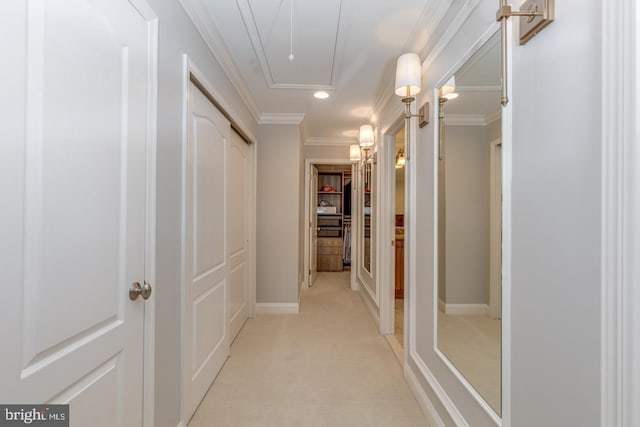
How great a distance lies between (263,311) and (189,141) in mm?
2509

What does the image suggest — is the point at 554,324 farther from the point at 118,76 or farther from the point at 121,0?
the point at 121,0

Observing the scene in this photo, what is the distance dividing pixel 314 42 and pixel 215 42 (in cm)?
66

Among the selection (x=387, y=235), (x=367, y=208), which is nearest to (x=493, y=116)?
(x=387, y=235)

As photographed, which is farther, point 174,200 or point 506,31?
point 174,200

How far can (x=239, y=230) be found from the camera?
120 inches

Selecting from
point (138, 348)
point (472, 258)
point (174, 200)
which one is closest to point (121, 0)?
point (174, 200)

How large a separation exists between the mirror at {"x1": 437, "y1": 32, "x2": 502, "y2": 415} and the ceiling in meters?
0.55

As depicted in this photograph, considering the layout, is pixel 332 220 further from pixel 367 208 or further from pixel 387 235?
pixel 387 235

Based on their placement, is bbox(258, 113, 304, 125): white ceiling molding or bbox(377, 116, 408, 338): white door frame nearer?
bbox(377, 116, 408, 338): white door frame

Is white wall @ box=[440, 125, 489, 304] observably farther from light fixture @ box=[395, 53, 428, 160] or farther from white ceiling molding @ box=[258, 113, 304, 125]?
white ceiling molding @ box=[258, 113, 304, 125]

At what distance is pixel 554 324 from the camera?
2.97 feet

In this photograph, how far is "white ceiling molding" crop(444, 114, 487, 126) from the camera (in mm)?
1354

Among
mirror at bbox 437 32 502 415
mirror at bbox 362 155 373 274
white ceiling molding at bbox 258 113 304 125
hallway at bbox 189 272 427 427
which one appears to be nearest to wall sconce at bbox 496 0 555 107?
mirror at bbox 437 32 502 415

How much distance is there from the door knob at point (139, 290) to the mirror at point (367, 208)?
3041mm
